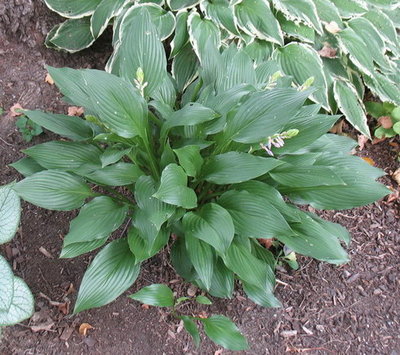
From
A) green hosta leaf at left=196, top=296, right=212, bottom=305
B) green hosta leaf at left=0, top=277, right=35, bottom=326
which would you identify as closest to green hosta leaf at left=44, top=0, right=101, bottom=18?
green hosta leaf at left=0, top=277, right=35, bottom=326

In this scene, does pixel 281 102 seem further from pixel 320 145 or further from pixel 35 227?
pixel 35 227

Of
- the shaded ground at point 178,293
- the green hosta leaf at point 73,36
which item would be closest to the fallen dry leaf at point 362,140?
the shaded ground at point 178,293

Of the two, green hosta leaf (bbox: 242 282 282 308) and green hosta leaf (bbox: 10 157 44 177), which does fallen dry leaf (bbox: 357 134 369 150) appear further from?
green hosta leaf (bbox: 10 157 44 177)

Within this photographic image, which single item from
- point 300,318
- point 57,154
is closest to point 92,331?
point 57,154

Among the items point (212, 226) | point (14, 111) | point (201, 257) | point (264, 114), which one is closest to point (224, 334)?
point (201, 257)

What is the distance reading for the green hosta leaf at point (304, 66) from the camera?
115 inches

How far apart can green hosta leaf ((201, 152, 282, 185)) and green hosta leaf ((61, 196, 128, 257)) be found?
0.43 meters

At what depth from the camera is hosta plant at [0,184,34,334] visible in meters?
1.65

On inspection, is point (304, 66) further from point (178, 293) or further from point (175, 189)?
point (178, 293)

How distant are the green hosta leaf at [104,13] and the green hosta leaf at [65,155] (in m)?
1.00

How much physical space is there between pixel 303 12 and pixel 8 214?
223cm

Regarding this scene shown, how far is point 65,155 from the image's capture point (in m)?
2.13

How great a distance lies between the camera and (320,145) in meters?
2.31

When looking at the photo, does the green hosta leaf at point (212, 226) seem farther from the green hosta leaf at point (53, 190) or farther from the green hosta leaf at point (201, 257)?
the green hosta leaf at point (53, 190)
